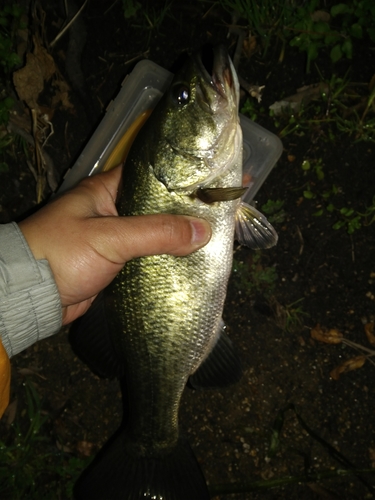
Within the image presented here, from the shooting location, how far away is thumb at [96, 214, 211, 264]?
6.52ft

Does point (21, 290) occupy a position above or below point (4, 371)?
above

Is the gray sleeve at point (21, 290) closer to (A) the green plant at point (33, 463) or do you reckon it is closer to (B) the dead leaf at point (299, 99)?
(A) the green plant at point (33, 463)

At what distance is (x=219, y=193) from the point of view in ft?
6.55

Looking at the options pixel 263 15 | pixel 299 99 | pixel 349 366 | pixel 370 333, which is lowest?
pixel 349 366

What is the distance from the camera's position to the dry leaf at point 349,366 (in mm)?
2928

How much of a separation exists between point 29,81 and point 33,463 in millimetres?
2744

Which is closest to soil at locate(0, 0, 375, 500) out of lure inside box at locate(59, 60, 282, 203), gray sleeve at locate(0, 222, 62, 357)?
lure inside box at locate(59, 60, 282, 203)

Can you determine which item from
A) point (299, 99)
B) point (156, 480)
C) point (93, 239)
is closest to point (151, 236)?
point (93, 239)

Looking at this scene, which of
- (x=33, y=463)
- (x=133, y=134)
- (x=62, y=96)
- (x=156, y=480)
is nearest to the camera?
(x=156, y=480)

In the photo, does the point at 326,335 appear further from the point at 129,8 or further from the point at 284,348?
the point at 129,8

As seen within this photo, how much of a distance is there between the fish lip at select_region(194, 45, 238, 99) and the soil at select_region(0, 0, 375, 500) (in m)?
1.18

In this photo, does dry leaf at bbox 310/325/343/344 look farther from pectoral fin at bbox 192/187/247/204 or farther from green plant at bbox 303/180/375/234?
pectoral fin at bbox 192/187/247/204

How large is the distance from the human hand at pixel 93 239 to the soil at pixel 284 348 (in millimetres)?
1081

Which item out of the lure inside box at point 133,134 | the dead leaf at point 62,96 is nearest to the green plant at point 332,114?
the lure inside box at point 133,134
